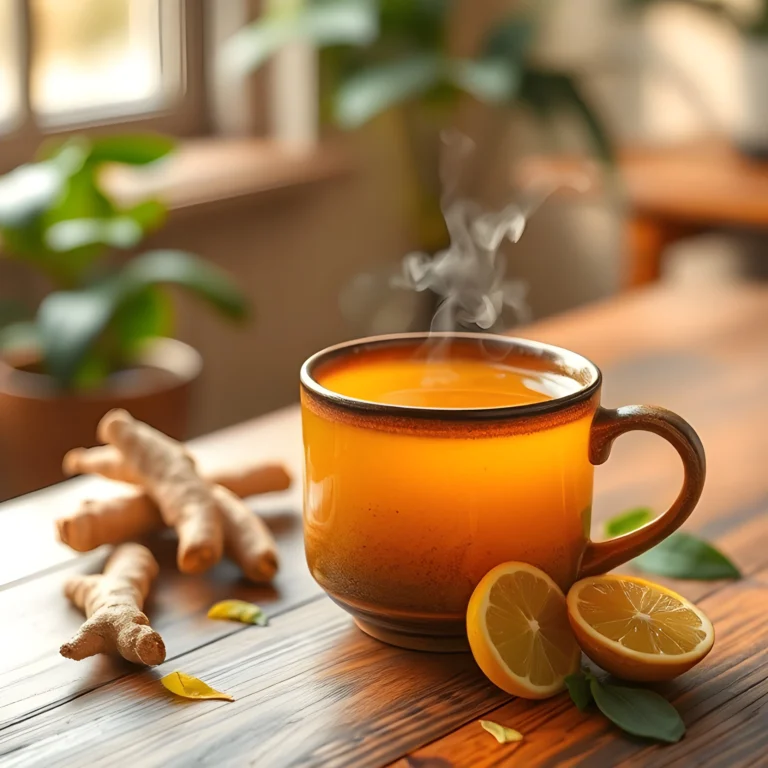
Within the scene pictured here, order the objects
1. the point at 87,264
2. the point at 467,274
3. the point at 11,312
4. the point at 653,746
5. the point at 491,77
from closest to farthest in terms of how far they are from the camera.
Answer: the point at 653,746
the point at 467,274
the point at 87,264
the point at 11,312
the point at 491,77

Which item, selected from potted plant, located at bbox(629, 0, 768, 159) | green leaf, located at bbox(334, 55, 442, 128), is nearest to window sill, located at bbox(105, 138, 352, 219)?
green leaf, located at bbox(334, 55, 442, 128)

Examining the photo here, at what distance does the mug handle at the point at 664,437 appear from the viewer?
62cm

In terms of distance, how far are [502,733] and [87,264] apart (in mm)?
1444

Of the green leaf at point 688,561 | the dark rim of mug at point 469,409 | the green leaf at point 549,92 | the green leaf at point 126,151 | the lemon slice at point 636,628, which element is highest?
the green leaf at point 549,92

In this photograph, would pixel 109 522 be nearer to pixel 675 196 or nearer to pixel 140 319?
pixel 140 319

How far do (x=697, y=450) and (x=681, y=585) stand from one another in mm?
152

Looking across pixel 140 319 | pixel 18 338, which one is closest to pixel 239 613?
pixel 140 319

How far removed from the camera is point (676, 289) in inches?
60.2

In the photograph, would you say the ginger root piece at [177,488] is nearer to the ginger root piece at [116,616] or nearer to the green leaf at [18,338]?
the ginger root piece at [116,616]

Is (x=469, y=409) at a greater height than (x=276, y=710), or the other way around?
(x=469, y=409)

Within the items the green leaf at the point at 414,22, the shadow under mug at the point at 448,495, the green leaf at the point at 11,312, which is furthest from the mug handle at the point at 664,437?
the green leaf at the point at 414,22

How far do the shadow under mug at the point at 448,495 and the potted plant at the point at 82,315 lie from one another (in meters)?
1.11

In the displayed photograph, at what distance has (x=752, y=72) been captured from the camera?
7.55 feet

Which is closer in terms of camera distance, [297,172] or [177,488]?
[177,488]
